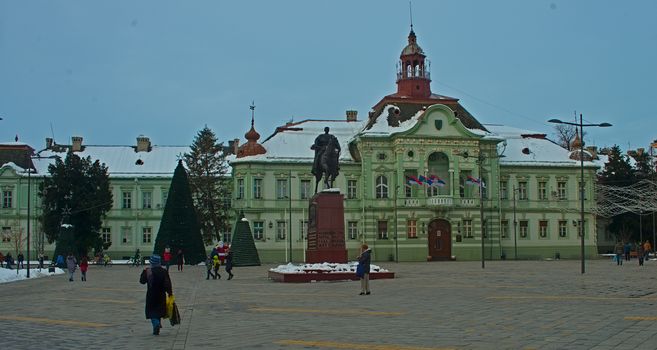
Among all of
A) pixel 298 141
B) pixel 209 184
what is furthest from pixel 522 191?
pixel 209 184

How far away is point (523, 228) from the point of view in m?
74.4

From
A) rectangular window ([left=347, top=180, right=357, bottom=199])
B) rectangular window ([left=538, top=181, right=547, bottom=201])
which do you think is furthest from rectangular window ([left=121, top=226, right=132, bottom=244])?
rectangular window ([left=538, top=181, right=547, bottom=201])

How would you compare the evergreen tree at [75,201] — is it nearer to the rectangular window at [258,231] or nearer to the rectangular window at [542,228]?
the rectangular window at [258,231]

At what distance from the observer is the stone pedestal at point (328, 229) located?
33.7 meters

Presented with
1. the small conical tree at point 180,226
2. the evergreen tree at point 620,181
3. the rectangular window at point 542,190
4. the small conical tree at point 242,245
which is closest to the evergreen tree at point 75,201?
the small conical tree at point 180,226

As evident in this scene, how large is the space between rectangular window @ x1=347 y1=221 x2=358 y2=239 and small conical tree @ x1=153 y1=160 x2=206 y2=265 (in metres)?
18.0

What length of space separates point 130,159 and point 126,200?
5.07m

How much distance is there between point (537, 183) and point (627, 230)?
10847mm

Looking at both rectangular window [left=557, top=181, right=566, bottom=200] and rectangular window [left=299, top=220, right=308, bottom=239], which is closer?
rectangular window [left=299, top=220, right=308, bottom=239]

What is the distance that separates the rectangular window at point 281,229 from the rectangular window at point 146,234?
13.9 metres

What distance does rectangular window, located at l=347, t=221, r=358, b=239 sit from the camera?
72125 mm

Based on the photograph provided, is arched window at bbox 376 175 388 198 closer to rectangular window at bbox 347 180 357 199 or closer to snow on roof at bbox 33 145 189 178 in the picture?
rectangular window at bbox 347 180 357 199

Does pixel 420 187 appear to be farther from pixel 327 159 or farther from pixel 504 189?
pixel 327 159

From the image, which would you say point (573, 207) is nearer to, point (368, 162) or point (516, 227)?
point (516, 227)
